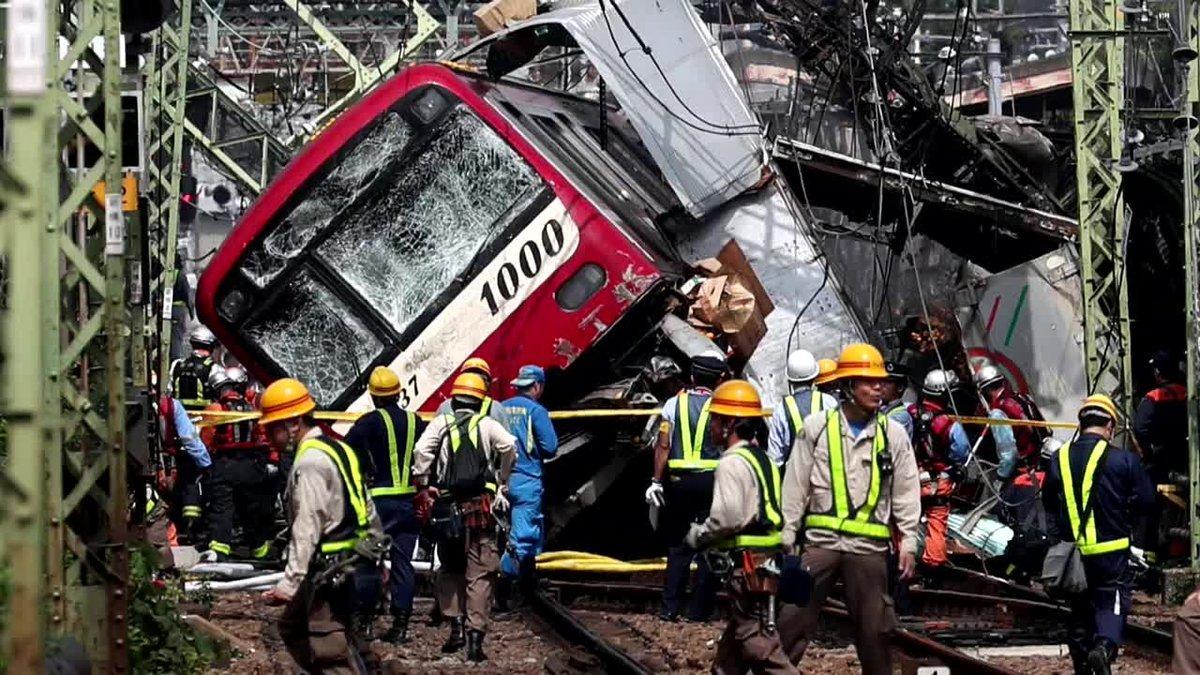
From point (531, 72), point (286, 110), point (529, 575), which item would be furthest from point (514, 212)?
point (286, 110)

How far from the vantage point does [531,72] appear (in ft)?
91.8

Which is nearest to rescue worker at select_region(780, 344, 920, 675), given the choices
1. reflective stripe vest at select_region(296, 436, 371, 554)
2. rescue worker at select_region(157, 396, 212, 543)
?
reflective stripe vest at select_region(296, 436, 371, 554)

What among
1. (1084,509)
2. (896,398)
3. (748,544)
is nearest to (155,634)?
(748,544)

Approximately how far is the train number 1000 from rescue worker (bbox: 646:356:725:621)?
282 centimetres

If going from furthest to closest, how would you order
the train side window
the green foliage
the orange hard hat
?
1. the train side window
2. the green foliage
3. the orange hard hat

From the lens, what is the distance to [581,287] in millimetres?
16188

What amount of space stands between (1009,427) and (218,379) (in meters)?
7.26

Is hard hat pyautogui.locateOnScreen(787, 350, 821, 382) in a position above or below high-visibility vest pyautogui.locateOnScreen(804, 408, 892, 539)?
above

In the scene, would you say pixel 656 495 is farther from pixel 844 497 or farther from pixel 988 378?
pixel 988 378

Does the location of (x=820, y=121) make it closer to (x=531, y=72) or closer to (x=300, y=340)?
(x=300, y=340)

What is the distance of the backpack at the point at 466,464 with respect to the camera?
41.2ft

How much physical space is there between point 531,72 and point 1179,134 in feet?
42.0

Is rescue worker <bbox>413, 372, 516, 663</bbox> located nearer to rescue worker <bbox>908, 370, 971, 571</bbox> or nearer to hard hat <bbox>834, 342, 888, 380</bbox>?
rescue worker <bbox>908, 370, 971, 571</bbox>

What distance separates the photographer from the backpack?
1255 centimetres
